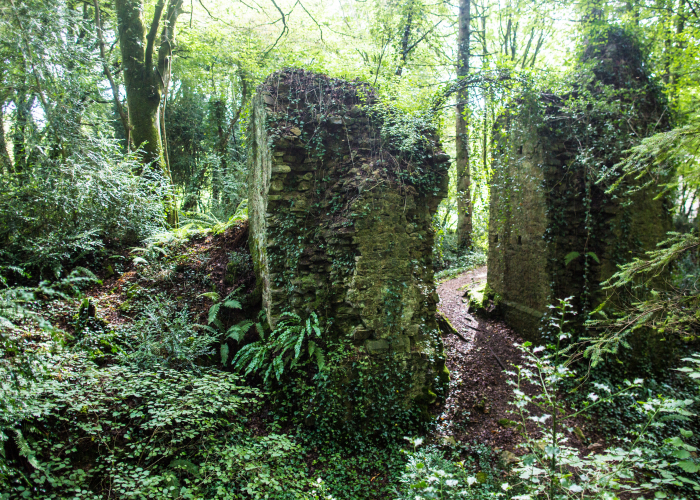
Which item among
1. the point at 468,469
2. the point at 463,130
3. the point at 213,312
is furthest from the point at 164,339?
the point at 463,130

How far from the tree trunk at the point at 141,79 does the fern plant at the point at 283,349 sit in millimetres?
4931

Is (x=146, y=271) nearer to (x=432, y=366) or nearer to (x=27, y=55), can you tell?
(x=27, y=55)

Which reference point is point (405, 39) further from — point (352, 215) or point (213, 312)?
point (213, 312)

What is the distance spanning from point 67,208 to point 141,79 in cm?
430

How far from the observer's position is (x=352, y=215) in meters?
5.27

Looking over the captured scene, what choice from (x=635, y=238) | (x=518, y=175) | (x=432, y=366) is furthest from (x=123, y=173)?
(x=635, y=238)

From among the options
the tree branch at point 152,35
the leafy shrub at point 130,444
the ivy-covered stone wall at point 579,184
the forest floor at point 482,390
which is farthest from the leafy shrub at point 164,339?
the tree branch at point 152,35

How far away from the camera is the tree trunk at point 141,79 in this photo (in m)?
8.67

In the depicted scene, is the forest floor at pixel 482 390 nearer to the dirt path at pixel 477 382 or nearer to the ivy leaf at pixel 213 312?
the dirt path at pixel 477 382

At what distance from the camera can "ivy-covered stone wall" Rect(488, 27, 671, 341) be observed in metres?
6.56

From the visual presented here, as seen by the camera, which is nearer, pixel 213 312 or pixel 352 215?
pixel 352 215

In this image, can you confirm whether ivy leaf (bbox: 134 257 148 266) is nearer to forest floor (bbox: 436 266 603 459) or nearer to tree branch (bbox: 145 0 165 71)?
tree branch (bbox: 145 0 165 71)

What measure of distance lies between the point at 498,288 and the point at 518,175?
278cm

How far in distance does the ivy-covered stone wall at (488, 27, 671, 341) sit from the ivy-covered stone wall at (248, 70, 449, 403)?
2765 mm
